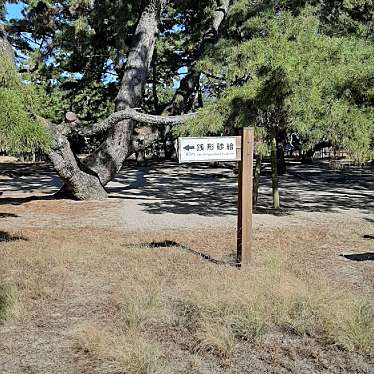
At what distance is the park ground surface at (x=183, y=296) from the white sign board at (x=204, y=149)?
1187 millimetres

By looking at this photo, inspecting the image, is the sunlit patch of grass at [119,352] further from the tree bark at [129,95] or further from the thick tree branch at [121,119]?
the tree bark at [129,95]

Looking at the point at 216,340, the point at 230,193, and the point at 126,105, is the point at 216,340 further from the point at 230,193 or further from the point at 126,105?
the point at 230,193

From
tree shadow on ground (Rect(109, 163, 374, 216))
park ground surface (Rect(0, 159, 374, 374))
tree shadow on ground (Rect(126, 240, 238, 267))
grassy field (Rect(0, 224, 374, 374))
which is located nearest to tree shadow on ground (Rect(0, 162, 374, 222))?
tree shadow on ground (Rect(109, 163, 374, 216))

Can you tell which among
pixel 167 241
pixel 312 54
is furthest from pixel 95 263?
pixel 312 54

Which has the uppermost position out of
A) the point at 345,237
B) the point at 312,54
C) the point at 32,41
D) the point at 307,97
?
the point at 32,41

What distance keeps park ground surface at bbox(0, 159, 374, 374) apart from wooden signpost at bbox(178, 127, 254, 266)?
346 mm

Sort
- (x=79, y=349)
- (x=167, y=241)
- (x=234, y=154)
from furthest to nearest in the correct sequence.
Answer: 1. (x=167, y=241)
2. (x=234, y=154)
3. (x=79, y=349)

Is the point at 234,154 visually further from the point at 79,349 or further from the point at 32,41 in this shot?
the point at 32,41

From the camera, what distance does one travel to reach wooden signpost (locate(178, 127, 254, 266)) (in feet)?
17.5

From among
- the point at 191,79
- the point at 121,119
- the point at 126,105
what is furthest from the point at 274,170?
the point at 191,79

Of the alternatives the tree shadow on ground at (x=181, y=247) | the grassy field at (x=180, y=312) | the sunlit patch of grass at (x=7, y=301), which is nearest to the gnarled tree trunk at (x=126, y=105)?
the tree shadow on ground at (x=181, y=247)

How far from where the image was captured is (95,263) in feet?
18.4

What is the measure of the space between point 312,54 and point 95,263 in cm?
437

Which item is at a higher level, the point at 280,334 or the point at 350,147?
the point at 350,147
